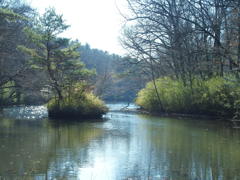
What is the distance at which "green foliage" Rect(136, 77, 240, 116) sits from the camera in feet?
74.7

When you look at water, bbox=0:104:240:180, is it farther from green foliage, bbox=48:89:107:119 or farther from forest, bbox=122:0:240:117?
green foliage, bbox=48:89:107:119

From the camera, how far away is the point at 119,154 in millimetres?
11750

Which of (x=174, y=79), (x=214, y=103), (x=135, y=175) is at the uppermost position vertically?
(x=174, y=79)

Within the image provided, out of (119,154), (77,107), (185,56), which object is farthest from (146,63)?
(119,154)

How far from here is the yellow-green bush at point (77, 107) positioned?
2427cm

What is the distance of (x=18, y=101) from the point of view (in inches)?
1528

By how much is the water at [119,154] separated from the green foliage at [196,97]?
531cm

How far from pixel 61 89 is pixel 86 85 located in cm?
155

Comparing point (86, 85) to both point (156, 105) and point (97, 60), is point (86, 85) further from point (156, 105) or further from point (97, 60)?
point (97, 60)

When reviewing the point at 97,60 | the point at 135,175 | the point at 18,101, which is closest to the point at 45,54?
the point at 18,101

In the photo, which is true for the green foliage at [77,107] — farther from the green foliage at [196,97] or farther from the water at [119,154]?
the water at [119,154]

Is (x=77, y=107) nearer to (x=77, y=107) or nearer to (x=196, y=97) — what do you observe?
(x=77, y=107)

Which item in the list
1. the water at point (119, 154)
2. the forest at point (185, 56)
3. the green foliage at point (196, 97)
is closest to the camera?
the water at point (119, 154)

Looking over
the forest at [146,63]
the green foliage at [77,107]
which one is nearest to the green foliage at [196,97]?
the forest at [146,63]
